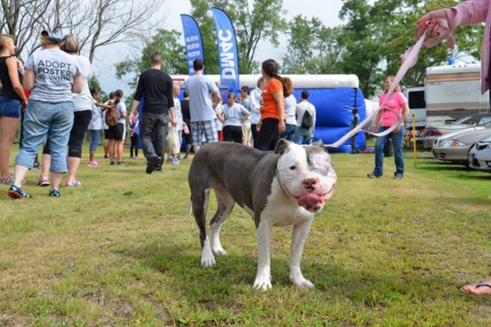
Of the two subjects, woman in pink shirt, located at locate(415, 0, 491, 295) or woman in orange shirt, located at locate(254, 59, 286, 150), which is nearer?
woman in pink shirt, located at locate(415, 0, 491, 295)

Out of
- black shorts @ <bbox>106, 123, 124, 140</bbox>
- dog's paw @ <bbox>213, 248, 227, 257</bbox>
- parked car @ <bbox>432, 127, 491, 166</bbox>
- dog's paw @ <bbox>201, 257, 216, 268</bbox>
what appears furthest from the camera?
parked car @ <bbox>432, 127, 491, 166</bbox>

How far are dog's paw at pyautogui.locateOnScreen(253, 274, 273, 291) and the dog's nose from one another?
764 millimetres

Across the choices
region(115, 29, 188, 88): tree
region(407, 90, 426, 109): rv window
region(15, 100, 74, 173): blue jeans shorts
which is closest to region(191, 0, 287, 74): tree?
region(115, 29, 188, 88): tree

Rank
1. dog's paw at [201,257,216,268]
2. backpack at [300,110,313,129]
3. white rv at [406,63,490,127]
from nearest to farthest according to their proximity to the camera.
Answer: dog's paw at [201,257,216,268] → backpack at [300,110,313,129] → white rv at [406,63,490,127]

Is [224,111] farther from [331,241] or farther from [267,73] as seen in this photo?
[331,241]

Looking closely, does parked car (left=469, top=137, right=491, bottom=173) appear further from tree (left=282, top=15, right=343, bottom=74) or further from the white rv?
tree (left=282, top=15, right=343, bottom=74)

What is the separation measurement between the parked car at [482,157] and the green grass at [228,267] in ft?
13.5

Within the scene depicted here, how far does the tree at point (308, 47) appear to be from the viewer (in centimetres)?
6769

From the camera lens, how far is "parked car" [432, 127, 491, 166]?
41.0 feet

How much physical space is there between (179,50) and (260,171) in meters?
66.0

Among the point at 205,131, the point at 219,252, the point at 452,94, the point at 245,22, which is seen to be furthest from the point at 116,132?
the point at 245,22

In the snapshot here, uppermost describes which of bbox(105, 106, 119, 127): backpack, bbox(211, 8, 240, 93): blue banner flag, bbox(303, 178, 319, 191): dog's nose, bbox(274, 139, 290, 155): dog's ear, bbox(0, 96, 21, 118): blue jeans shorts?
bbox(211, 8, 240, 93): blue banner flag

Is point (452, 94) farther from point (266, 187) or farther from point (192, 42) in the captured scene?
point (266, 187)

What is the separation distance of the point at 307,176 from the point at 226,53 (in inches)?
669
